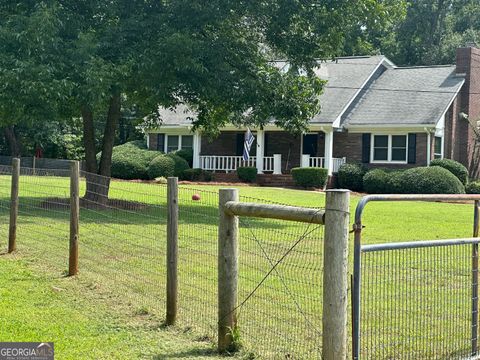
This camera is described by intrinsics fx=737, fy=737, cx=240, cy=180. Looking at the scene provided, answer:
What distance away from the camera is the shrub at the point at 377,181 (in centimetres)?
3122

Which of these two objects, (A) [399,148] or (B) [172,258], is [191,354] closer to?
(B) [172,258]

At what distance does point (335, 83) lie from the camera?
37.5 meters

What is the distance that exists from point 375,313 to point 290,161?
2999cm

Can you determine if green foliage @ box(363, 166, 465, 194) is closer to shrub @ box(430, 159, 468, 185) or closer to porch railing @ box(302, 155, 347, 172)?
shrub @ box(430, 159, 468, 185)

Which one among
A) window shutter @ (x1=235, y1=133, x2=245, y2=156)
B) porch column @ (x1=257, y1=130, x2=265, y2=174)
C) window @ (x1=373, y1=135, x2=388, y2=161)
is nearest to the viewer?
window @ (x1=373, y1=135, x2=388, y2=161)

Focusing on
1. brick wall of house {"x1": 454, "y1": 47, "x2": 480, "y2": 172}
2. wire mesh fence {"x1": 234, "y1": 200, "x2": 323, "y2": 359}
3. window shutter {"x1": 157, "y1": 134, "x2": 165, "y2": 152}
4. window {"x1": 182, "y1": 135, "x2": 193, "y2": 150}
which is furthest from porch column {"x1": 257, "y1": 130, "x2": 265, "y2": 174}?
wire mesh fence {"x1": 234, "y1": 200, "x2": 323, "y2": 359}

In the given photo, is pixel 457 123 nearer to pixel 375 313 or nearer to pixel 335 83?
pixel 335 83

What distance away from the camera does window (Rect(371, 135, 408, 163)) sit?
34375 millimetres

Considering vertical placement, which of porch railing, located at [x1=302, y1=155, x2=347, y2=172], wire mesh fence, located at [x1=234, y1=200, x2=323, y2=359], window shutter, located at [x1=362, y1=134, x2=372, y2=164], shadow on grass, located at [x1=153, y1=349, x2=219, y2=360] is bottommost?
shadow on grass, located at [x1=153, y1=349, x2=219, y2=360]

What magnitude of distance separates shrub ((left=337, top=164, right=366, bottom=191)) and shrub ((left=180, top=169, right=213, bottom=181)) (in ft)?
20.9

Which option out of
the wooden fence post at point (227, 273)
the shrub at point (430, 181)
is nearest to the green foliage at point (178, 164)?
the shrub at point (430, 181)

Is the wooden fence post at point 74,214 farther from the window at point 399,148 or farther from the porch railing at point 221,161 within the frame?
the porch railing at point 221,161

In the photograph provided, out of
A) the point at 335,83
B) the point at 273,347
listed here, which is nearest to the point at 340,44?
the point at 273,347

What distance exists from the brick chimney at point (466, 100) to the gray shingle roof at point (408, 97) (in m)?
0.52
